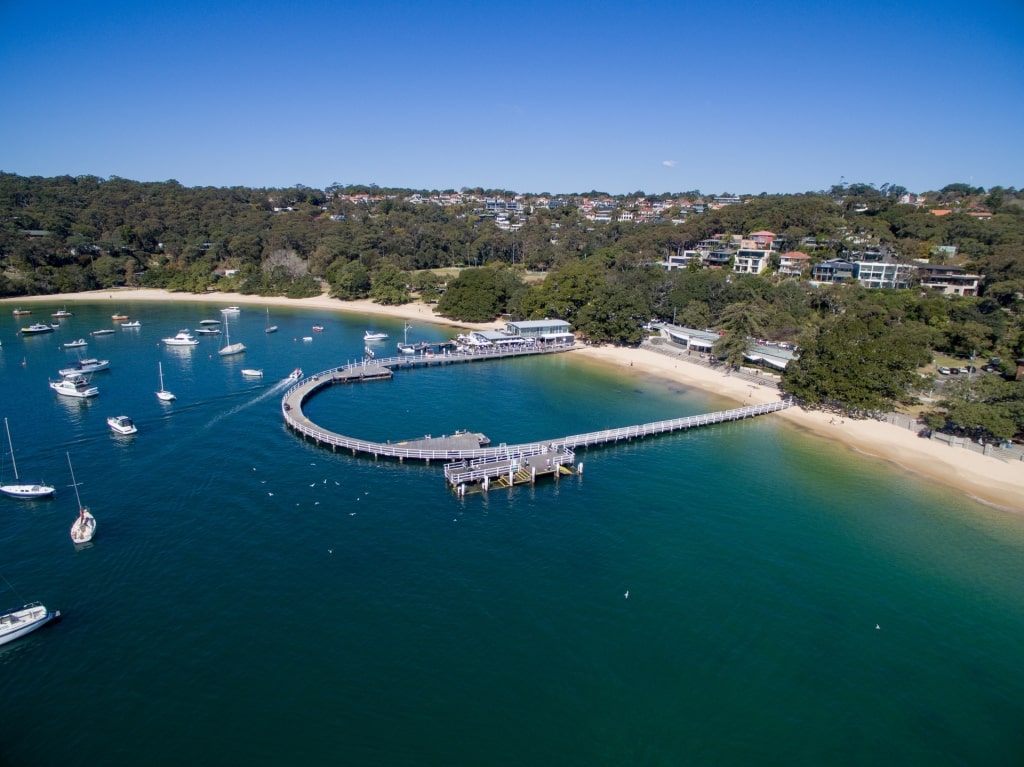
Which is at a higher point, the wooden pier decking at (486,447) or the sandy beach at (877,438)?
the wooden pier decking at (486,447)

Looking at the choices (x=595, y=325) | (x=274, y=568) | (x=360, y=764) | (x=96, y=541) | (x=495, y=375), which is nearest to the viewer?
(x=360, y=764)

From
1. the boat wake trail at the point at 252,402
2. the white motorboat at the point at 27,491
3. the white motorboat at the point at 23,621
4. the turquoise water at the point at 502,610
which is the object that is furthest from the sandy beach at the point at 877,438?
the white motorboat at the point at 27,491

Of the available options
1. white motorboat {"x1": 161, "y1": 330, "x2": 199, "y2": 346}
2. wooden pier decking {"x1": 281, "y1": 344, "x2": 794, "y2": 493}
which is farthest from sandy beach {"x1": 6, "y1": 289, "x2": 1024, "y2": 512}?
white motorboat {"x1": 161, "y1": 330, "x2": 199, "y2": 346}

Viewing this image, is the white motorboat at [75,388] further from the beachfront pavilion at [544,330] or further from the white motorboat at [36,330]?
the beachfront pavilion at [544,330]

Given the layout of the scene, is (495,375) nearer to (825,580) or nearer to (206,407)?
(206,407)

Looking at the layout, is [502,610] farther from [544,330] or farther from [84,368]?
[544,330]

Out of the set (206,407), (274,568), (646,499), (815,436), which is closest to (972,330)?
(815,436)

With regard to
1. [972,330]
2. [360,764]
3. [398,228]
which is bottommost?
[360,764]
